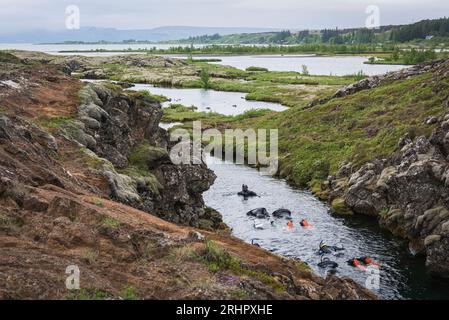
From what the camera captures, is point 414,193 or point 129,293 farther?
point 414,193

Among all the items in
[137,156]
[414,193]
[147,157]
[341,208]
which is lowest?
[341,208]

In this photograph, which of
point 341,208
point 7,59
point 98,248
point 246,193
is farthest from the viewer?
point 7,59

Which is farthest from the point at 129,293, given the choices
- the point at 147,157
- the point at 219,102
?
the point at 219,102

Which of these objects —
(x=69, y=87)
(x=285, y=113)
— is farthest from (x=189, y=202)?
(x=285, y=113)

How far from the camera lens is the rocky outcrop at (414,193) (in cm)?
5356

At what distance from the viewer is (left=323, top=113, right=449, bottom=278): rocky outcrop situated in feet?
176

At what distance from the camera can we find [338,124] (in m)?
108

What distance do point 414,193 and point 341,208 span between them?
1375cm

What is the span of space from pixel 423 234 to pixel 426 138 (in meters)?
16.9
